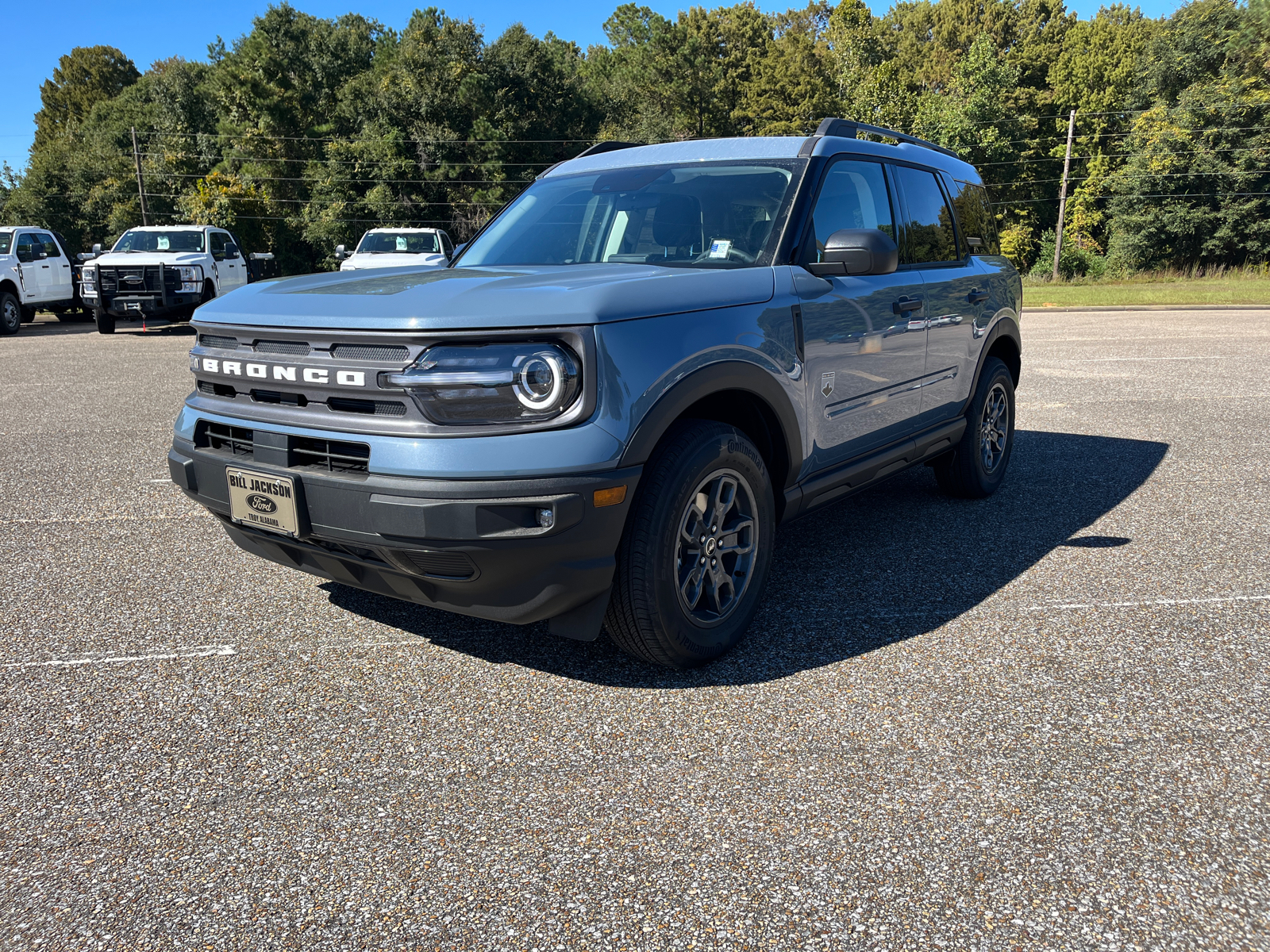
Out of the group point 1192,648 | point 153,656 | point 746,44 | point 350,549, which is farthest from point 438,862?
point 746,44

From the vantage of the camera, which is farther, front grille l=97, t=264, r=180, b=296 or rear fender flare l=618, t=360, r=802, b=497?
front grille l=97, t=264, r=180, b=296

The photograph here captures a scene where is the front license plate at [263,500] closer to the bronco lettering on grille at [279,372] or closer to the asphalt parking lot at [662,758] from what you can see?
the bronco lettering on grille at [279,372]

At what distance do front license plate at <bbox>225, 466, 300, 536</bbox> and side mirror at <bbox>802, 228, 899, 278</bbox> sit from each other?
2.14 meters

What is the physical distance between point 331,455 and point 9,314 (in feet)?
63.7

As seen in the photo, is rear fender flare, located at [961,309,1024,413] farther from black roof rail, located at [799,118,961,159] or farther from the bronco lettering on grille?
the bronco lettering on grille

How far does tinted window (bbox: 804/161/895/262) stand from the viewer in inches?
155

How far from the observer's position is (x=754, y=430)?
359cm

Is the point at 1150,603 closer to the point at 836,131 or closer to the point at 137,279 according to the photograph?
the point at 836,131

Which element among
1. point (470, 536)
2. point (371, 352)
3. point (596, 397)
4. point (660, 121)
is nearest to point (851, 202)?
point (596, 397)

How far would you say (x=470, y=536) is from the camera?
2676mm

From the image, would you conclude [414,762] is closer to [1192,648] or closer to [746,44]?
[1192,648]

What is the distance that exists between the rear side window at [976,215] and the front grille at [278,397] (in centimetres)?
388

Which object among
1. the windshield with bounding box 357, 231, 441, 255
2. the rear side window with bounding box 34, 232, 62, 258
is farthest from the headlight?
the rear side window with bounding box 34, 232, 62, 258

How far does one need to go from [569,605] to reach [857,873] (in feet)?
3.69
